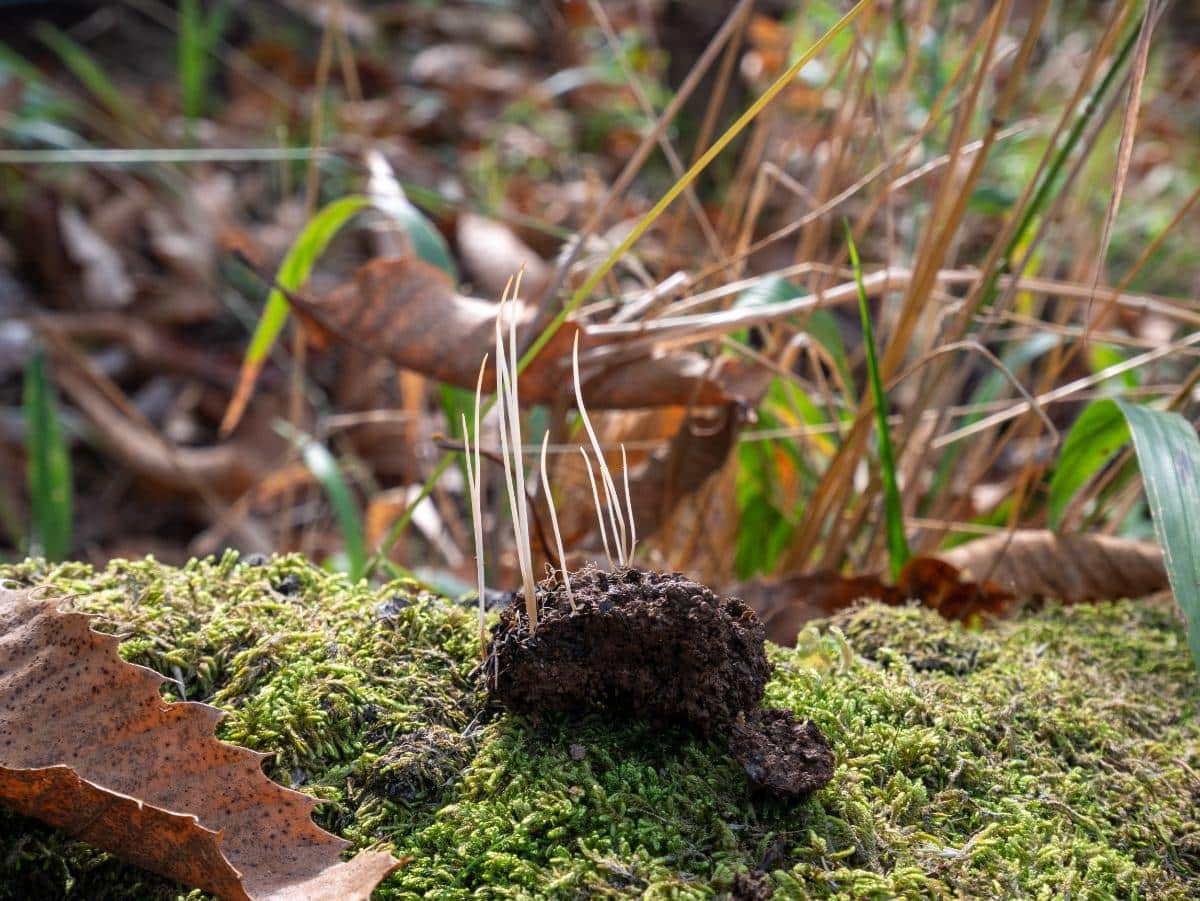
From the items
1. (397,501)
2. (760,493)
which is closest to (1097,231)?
(760,493)

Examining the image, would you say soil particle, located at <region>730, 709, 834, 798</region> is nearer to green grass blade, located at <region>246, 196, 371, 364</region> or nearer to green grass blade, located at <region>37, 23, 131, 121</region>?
green grass blade, located at <region>246, 196, 371, 364</region>

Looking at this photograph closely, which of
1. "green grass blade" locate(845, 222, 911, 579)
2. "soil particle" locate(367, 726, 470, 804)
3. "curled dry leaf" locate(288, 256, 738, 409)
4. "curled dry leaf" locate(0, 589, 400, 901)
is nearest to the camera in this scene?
"curled dry leaf" locate(0, 589, 400, 901)

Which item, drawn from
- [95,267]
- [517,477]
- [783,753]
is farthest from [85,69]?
[783,753]

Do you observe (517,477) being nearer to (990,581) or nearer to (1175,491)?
(1175,491)

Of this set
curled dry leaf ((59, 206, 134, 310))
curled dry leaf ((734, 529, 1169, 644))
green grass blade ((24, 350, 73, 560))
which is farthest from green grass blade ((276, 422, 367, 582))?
curled dry leaf ((59, 206, 134, 310))

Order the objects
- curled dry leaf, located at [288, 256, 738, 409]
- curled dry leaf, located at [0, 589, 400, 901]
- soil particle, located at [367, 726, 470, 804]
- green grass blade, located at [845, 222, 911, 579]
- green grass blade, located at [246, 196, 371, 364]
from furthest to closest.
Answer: green grass blade, located at [246, 196, 371, 364] → curled dry leaf, located at [288, 256, 738, 409] → green grass blade, located at [845, 222, 911, 579] → soil particle, located at [367, 726, 470, 804] → curled dry leaf, located at [0, 589, 400, 901]

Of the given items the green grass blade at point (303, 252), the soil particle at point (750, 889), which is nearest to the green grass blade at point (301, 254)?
the green grass blade at point (303, 252)
